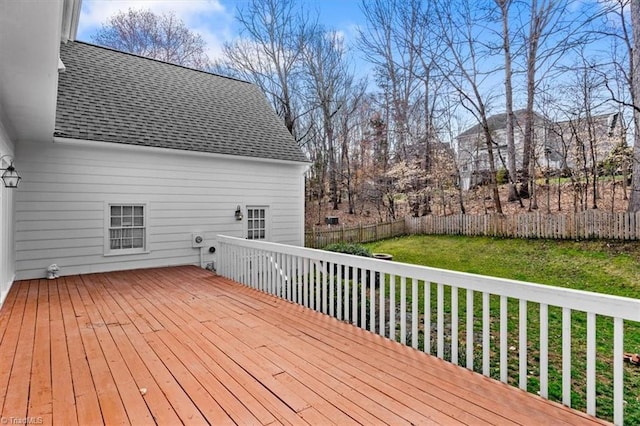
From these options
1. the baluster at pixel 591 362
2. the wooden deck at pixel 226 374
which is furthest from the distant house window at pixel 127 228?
the baluster at pixel 591 362

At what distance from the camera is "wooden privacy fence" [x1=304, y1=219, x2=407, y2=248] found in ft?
42.8

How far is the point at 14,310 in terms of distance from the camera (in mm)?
4457

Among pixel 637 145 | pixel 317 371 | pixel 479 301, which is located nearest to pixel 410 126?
pixel 637 145

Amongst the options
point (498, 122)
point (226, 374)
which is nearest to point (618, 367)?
point (226, 374)

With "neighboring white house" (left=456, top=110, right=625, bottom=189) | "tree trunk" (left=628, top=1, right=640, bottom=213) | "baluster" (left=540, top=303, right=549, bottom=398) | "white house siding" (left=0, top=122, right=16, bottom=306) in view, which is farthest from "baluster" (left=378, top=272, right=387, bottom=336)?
"neighboring white house" (left=456, top=110, right=625, bottom=189)

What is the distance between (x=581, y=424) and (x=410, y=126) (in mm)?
16848

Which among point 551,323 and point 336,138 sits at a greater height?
point 336,138

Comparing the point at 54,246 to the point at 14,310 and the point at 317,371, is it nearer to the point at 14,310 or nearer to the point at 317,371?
the point at 14,310

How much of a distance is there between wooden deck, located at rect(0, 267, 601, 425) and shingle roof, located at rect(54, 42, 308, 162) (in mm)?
4200

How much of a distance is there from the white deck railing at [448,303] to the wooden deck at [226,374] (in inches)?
7.3

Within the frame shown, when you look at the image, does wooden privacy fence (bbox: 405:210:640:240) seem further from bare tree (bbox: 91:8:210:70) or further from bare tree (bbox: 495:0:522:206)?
bare tree (bbox: 91:8:210:70)

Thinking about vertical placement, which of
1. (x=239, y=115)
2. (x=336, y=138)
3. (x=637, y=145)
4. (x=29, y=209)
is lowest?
(x=29, y=209)

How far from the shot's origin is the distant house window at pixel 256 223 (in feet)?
29.9

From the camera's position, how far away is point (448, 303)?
6.24m
